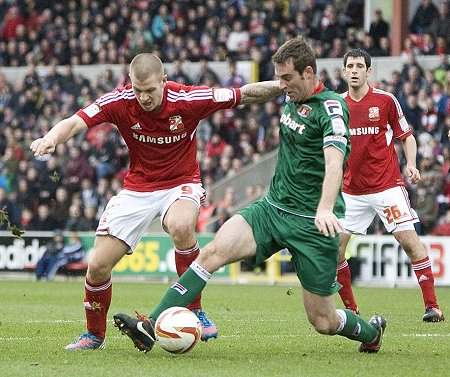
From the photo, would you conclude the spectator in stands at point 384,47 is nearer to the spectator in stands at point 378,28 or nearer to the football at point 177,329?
the spectator in stands at point 378,28

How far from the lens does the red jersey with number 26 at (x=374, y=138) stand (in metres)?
12.2

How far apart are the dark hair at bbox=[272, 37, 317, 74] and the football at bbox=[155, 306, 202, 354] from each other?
190cm

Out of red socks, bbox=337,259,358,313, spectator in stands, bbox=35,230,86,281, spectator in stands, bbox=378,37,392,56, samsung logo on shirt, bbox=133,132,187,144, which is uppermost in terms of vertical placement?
samsung logo on shirt, bbox=133,132,187,144

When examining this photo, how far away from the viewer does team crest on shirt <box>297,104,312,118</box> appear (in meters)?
8.30

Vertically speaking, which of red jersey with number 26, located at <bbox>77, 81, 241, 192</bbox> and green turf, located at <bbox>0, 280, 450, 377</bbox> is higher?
red jersey with number 26, located at <bbox>77, 81, 241, 192</bbox>

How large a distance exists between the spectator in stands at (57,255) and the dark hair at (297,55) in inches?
585

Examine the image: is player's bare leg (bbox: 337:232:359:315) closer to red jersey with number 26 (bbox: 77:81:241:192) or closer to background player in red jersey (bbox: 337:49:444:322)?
background player in red jersey (bbox: 337:49:444:322)

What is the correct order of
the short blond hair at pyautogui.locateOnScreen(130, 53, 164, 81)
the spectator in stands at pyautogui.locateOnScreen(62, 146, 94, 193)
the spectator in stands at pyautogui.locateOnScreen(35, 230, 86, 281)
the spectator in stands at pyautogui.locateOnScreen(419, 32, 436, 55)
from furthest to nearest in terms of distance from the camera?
the spectator in stands at pyautogui.locateOnScreen(62, 146, 94, 193)
the spectator in stands at pyautogui.locateOnScreen(419, 32, 436, 55)
the spectator in stands at pyautogui.locateOnScreen(35, 230, 86, 281)
the short blond hair at pyautogui.locateOnScreen(130, 53, 164, 81)

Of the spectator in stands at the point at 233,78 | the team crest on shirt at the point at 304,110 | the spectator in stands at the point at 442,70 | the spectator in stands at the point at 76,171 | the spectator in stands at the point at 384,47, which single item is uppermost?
the team crest on shirt at the point at 304,110

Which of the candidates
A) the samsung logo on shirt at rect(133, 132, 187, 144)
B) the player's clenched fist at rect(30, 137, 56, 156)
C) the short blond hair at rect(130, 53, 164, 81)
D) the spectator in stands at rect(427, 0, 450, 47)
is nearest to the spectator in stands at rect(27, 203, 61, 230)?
the spectator in stands at rect(427, 0, 450, 47)

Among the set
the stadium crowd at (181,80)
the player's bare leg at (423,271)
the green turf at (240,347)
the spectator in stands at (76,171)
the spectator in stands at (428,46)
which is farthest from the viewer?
the spectator in stands at (76,171)

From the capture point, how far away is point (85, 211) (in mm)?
24156

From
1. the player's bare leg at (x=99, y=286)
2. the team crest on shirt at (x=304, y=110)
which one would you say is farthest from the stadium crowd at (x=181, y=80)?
the team crest on shirt at (x=304, y=110)

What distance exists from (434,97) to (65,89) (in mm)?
10090
